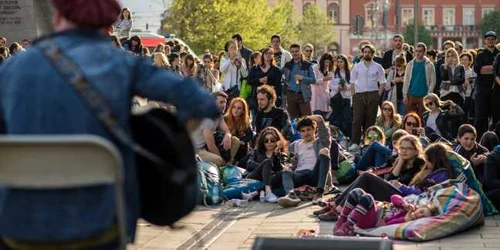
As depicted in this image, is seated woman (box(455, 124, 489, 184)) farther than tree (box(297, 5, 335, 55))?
No

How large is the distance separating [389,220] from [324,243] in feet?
16.1

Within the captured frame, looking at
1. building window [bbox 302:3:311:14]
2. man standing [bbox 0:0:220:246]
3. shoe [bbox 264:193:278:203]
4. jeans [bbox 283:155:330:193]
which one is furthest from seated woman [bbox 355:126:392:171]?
building window [bbox 302:3:311:14]

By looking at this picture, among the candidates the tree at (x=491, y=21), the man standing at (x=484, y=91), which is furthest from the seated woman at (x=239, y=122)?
the tree at (x=491, y=21)

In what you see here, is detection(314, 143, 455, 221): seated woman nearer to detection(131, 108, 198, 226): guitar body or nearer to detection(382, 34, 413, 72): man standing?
detection(131, 108, 198, 226): guitar body

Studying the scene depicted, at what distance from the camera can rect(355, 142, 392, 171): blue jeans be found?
531 inches

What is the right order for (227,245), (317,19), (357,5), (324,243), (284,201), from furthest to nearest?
(357,5) < (317,19) < (284,201) < (227,245) < (324,243)

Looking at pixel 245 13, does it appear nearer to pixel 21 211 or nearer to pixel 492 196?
pixel 492 196

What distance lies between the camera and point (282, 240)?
583cm

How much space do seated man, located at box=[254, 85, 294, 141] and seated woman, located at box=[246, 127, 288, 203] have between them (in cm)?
187

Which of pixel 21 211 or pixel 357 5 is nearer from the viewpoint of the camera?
pixel 21 211

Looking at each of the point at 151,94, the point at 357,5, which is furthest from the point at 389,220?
the point at 357,5

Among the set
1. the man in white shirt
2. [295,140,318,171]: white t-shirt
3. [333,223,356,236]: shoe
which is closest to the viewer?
[333,223,356,236]: shoe

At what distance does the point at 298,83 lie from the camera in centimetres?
1869

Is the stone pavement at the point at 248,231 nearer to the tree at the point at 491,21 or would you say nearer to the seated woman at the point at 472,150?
the seated woman at the point at 472,150
